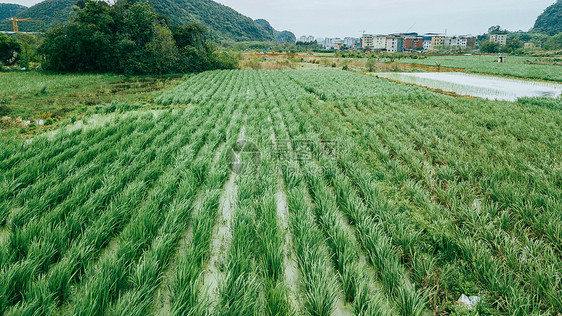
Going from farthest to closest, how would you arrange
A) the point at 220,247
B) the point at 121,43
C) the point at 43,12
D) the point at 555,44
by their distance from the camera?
the point at 43,12 → the point at 555,44 → the point at 121,43 → the point at 220,247

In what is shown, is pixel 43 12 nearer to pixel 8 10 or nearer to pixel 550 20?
pixel 8 10

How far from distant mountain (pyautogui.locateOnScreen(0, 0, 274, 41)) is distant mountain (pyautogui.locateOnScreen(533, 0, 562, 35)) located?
12426 cm

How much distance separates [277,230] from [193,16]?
9562cm

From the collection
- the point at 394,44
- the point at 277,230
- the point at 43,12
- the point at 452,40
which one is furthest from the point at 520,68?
the point at 43,12

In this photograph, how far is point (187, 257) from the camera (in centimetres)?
177

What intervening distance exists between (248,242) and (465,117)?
294 inches

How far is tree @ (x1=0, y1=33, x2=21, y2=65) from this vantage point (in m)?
Answer: 24.0

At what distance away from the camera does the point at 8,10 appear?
103m

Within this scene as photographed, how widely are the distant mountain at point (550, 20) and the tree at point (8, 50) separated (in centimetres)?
16028

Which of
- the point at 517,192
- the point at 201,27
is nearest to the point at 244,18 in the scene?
the point at 201,27

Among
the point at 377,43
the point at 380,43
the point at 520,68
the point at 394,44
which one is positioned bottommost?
the point at 520,68

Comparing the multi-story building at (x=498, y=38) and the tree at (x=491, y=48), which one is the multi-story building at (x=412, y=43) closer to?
the multi-story building at (x=498, y=38)

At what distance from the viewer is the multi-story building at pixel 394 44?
82.6 meters

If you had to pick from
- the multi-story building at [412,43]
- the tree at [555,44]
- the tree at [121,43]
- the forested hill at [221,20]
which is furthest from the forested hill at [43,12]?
the tree at [555,44]
